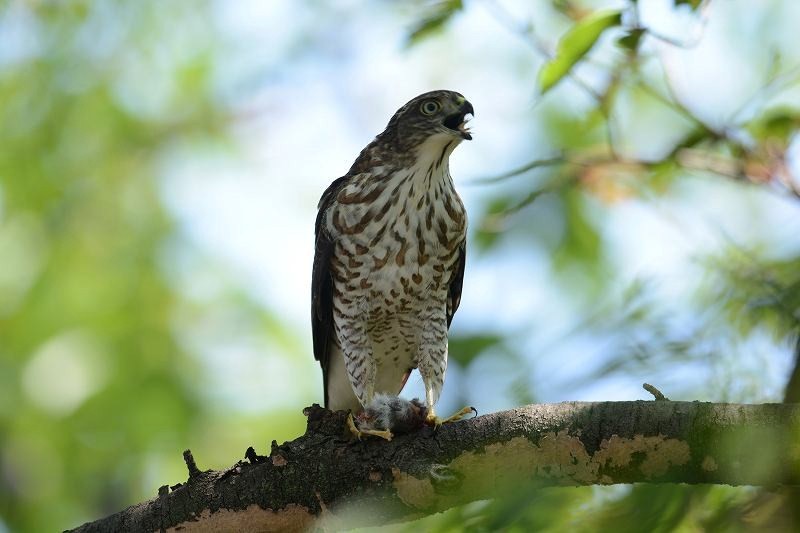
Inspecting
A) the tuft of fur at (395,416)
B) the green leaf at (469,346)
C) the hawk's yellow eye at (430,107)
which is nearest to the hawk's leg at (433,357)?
the green leaf at (469,346)

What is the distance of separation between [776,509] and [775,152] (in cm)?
247

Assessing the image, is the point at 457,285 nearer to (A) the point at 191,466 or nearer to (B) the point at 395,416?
(B) the point at 395,416

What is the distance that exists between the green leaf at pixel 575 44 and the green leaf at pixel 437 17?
1.43 ft

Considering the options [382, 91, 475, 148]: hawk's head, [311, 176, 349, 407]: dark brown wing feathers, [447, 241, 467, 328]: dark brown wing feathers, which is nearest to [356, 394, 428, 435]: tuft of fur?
[311, 176, 349, 407]: dark brown wing feathers

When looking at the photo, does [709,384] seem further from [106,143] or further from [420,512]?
[106,143]

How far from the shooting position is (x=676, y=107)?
148 inches

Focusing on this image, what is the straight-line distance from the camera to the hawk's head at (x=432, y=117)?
5250 millimetres

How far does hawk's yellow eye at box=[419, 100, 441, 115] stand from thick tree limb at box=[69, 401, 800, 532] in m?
2.03

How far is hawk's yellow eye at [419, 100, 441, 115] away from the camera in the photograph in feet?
17.5

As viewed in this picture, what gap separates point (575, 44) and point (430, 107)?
8.51ft

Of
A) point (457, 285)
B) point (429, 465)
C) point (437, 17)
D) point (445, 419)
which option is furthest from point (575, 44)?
point (457, 285)

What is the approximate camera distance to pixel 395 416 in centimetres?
417

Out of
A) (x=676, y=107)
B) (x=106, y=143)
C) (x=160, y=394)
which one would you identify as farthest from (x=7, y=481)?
(x=676, y=107)

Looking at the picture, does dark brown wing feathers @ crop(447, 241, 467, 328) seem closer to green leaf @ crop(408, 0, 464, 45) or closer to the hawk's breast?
the hawk's breast
